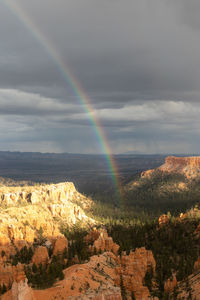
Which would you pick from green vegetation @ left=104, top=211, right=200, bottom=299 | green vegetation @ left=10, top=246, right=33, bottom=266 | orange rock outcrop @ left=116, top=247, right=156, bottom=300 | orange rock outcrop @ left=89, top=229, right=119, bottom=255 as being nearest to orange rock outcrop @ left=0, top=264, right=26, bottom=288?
green vegetation @ left=10, top=246, right=33, bottom=266

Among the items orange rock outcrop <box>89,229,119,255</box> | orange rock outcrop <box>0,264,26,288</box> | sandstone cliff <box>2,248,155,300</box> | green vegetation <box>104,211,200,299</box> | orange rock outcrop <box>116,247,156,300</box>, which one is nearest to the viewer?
sandstone cliff <box>2,248,155,300</box>

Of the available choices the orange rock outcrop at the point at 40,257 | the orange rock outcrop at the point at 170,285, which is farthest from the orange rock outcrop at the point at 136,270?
the orange rock outcrop at the point at 40,257

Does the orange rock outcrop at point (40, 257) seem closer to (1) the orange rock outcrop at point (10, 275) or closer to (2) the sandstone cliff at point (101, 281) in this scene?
(1) the orange rock outcrop at point (10, 275)

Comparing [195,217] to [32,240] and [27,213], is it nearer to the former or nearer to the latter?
[32,240]

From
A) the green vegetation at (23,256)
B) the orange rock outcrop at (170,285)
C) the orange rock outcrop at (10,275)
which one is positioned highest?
the orange rock outcrop at (10,275)

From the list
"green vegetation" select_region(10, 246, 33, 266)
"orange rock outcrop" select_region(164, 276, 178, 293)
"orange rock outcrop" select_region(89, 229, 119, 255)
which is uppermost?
"orange rock outcrop" select_region(89, 229, 119, 255)

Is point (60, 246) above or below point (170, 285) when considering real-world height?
above

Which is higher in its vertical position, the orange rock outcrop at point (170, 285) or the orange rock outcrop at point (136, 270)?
the orange rock outcrop at point (136, 270)

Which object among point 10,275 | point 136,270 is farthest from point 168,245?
point 10,275

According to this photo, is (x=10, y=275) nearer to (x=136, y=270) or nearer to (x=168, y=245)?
(x=136, y=270)

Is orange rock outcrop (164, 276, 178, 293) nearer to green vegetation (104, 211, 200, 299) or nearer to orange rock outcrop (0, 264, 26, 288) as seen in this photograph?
green vegetation (104, 211, 200, 299)

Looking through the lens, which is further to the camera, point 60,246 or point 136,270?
point 60,246

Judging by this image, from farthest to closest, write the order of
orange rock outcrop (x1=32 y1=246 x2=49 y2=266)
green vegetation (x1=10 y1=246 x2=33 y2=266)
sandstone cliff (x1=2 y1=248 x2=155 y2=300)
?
green vegetation (x1=10 y1=246 x2=33 y2=266)
orange rock outcrop (x1=32 y1=246 x2=49 y2=266)
sandstone cliff (x1=2 y1=248 x2=155 y2=300)

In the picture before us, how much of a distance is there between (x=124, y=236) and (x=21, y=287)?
93763 mm
